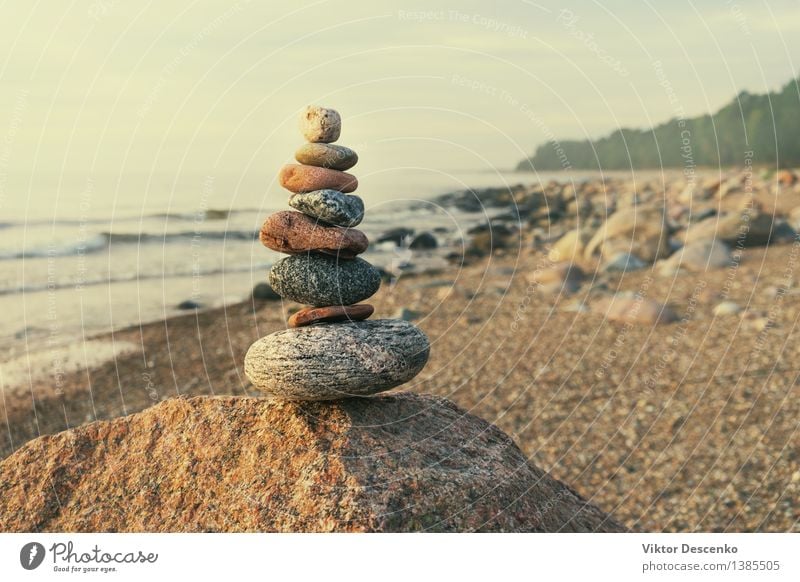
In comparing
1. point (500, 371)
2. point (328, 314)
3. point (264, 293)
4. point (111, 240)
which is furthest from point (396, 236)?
point (328, 314)

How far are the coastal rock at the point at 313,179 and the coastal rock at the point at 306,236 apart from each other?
0.91 ft

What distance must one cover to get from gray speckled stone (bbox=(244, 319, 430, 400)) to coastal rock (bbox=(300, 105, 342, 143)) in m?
1.88

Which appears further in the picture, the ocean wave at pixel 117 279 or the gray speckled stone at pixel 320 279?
the ocean wave at pixel 117 279

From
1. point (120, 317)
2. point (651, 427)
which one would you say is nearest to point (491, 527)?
point (651, 427)

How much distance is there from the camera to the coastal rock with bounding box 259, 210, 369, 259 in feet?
28.8

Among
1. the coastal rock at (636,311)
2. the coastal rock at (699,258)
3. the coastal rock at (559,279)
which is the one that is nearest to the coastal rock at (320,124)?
the coastal rock at (636,311)

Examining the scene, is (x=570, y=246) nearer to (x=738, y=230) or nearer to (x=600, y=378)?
(x=738, y=230)

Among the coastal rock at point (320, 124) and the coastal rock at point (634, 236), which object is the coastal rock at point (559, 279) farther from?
the coastal rock at point (320, 124)

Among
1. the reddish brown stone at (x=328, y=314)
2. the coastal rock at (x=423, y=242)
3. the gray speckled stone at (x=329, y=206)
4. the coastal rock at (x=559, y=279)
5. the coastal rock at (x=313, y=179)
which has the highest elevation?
the coastal rock at (x=313, y=179)

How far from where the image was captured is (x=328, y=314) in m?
8.84

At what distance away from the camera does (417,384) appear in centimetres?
1557

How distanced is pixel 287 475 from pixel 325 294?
1.79m

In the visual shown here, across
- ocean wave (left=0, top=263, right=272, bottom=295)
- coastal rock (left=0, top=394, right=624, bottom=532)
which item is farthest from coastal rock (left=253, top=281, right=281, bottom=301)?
coastal rock (left=0, top=394, right=624, bottom=532)

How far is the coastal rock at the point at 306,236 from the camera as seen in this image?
8.77 m
